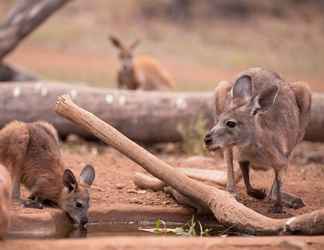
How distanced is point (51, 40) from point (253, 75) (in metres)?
18.4

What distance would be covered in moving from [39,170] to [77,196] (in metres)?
0.59

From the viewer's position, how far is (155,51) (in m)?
26.0

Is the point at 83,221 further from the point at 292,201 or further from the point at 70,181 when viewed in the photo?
the point at 292,201

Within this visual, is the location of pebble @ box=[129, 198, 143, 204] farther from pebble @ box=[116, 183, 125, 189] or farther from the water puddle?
pebble @ box=[116, 183, 125, 189]

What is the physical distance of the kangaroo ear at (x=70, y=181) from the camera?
26.0ft

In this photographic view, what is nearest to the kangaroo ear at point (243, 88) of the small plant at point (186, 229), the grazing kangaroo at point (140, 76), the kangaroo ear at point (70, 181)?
the small plant at point (186, 229)

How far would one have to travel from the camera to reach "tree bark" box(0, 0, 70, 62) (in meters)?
13.4

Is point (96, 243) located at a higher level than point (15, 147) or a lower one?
lower

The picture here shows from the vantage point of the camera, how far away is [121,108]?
12.5 meters

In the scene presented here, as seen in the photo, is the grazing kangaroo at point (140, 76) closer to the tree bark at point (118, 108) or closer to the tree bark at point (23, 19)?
the tree bark at point (23, 19)

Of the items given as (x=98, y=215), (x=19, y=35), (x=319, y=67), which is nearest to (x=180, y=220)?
(x=98, y=215)

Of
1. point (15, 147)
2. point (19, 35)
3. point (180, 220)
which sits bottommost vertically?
point (180, 220)

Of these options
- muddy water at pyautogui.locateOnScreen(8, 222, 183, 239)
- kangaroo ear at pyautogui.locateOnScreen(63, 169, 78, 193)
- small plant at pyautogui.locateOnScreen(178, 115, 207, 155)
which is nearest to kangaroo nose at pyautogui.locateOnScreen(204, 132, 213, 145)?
muddy water at pyautogui.locateOnScreen(8, 222, 183, 239)

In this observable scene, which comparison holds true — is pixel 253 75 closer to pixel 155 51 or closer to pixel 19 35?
pixel 19 35
